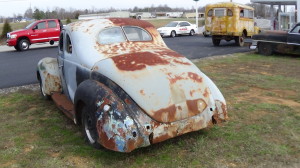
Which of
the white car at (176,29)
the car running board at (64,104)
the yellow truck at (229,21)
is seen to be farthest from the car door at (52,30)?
the car running board at (64,104)

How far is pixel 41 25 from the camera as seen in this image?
68.5 feet

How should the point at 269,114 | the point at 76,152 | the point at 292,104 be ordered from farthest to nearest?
the point at 292,104 < the point at 269,114 < the point at 76,152

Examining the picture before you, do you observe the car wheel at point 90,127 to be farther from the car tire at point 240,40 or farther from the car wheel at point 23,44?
the car wheel at point 23,44

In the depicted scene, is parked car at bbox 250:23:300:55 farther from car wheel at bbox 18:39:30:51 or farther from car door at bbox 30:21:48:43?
car wheel at bbox 18:39:30:51

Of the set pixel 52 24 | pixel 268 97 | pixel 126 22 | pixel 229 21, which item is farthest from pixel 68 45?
pixel 52 24

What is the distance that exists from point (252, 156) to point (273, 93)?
3.69 metres

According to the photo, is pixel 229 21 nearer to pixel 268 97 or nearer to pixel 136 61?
pixel 268 97

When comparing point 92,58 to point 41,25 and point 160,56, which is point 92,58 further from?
point 41,25

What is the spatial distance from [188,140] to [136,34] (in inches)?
81.4

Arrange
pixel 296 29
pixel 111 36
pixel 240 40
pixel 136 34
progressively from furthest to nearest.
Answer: pixel 240 40, pixel 296 29, pixel 136 34, pixel 111 36

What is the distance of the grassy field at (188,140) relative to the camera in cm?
416

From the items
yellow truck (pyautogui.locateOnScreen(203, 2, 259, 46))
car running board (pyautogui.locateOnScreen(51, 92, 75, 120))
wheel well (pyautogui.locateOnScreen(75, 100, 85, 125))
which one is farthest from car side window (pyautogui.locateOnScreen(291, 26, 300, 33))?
wheel well (pyautogui.locateOnScreen(75, 100, 85, 125))

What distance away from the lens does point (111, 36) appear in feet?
17.8

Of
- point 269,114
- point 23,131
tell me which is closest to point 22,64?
point 23,131
